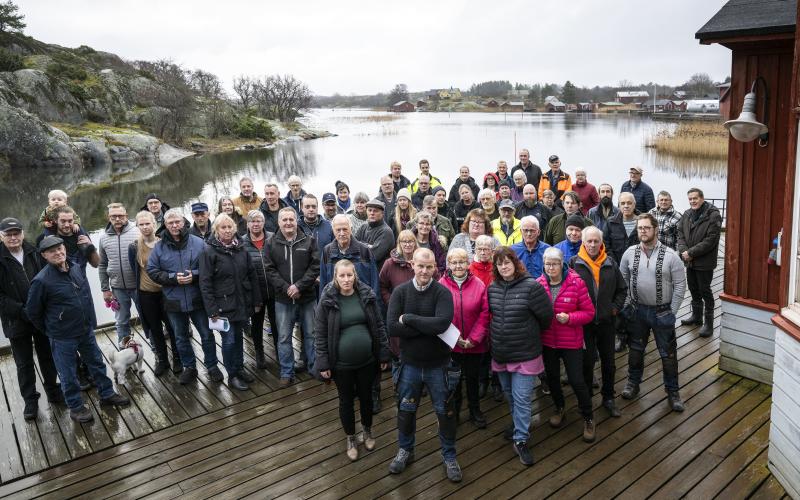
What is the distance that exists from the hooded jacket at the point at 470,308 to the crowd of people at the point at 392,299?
0.01m

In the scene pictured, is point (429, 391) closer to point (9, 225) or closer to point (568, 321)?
point (568, 321)

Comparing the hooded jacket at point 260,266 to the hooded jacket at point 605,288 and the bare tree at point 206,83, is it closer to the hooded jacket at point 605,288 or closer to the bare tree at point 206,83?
the hooded jacket at point 605,288

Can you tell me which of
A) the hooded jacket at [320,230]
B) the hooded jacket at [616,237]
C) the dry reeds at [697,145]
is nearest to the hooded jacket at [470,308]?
the hooded jacket at [320,230]

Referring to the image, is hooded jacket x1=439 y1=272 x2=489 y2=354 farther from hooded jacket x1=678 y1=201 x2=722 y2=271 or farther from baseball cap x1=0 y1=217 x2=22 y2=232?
baseball cap x1=0 y1=217 x2=22 y2=232

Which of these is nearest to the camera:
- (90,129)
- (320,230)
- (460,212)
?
(320,230)

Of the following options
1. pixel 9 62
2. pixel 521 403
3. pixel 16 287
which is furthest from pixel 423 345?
pixel 9 62

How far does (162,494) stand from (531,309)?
2.60 meters

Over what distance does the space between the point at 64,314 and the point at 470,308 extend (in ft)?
10.0

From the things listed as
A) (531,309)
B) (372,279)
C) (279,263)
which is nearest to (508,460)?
(531,309)

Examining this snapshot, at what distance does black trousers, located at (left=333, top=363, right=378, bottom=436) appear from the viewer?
3.63 meters

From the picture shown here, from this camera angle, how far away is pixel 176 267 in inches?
187

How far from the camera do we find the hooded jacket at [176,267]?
4716 millimetres

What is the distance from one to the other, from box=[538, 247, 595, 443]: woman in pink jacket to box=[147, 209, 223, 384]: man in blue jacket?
2.92m

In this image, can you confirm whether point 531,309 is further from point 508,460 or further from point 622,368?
point 622,368
